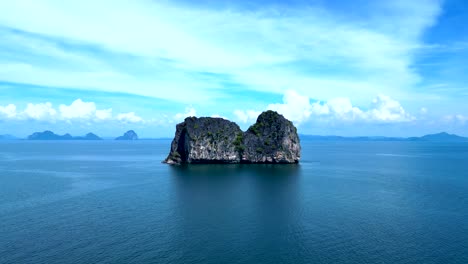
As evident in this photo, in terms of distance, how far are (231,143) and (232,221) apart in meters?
99.5

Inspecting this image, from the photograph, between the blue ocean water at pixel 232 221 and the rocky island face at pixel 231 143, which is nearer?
the blue ocean water at pixel 232 221

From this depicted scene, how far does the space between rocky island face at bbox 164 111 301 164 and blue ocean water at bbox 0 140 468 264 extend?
4502cm

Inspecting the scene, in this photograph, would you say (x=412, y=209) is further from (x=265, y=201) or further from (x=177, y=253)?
(x=177, y=253)

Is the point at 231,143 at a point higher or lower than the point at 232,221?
higher

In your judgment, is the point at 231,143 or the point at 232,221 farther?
the point at 231,143

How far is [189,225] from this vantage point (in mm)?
65750

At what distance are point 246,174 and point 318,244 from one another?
7757 centimetres

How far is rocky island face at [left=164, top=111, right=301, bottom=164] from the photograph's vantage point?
163500 millimetres

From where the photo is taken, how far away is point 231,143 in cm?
16688

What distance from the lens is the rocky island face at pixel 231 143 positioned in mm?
163500

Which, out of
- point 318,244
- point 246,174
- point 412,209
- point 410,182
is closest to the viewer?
point 318,244

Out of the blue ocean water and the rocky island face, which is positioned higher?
the rocky island face

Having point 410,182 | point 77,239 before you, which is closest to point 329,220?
point 77,239

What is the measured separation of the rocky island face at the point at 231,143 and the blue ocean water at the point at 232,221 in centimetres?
4502
